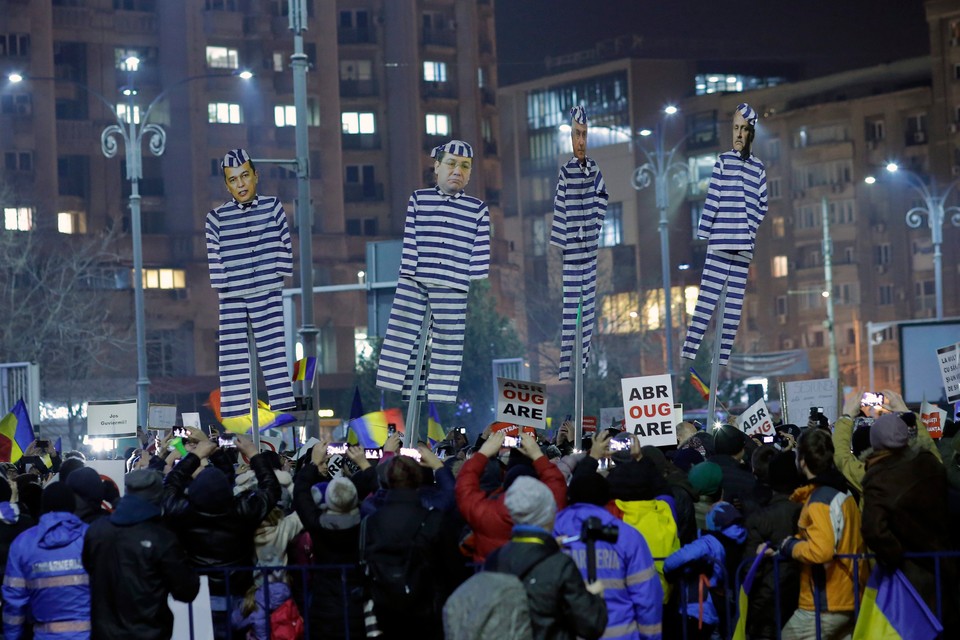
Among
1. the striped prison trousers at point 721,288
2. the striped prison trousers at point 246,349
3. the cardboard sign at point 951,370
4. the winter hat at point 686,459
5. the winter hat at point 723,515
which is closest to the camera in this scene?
the winter hat at point 723,515

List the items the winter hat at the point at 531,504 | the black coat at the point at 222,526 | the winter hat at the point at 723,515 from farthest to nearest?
1. the winter hat at the point at 723,515
2. the black coat at the point at 222,526
3. the winter hat at the point at 531,504

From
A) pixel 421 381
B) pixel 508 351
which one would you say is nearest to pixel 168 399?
pixel 508 351

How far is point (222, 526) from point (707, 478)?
3.50 metres

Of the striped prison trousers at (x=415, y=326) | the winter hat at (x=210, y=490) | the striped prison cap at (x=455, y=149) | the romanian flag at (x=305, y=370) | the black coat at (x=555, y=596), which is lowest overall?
the black coat at (x=555, y=596)

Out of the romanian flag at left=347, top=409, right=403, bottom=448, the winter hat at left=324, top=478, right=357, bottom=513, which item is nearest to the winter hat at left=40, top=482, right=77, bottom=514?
the winter hat at left=324, top=478, right=357, bottom=513

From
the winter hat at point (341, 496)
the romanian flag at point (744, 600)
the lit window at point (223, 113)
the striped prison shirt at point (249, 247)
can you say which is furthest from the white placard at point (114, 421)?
the lit window at point (223, 113)

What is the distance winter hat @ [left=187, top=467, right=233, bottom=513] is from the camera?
11.2 meters

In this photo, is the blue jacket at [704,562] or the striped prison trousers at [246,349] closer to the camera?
the blue jacket at [704,562]

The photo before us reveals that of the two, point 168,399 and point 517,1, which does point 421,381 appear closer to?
point 168,399

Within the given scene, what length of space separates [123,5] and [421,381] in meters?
70.0

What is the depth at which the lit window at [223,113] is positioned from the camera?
8412 cm

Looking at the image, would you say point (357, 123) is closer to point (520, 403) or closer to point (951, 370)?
point (951, 370)

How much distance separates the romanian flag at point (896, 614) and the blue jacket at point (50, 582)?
496 cm

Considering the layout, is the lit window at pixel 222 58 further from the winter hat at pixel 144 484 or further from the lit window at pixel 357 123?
the winter hat at pixel 144 484
